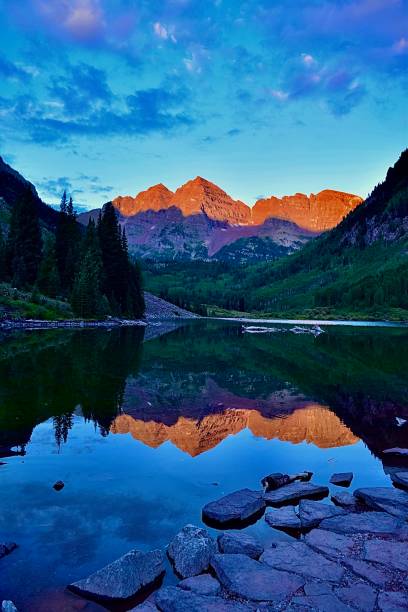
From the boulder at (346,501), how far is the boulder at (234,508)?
2.88m

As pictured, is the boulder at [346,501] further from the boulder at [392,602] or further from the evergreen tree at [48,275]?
the evergreen tree at [48,275]

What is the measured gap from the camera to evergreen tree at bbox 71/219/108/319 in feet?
384

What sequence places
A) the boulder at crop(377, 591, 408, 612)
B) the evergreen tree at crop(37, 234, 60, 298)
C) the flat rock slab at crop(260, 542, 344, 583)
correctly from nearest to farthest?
1. the boulder at crop(377, 591, 408, 612)
2. the flat rock slab at crop(260, 542, 344, 583)
3. the evergreen tree at crop(37, 234, 60, 298)

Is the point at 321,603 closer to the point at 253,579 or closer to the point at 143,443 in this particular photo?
the point at 253,579

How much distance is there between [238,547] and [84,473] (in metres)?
8.68

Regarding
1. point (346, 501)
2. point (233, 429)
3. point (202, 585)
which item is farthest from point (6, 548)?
point (233, 429)

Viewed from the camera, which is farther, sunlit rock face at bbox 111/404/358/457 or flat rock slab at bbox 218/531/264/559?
sunlit rock face at bbox 111/404/358/457

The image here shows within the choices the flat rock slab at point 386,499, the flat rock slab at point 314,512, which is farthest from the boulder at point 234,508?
the flat rock slab at point 386,499

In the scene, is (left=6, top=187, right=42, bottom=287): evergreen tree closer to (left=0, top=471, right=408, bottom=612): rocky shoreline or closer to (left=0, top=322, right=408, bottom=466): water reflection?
(left=0, top=322, right=408, bottom=466): water reflection

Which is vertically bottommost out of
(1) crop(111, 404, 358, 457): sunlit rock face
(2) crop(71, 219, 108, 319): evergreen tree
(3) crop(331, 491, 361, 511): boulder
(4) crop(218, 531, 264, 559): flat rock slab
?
(1) crop(111, 404, 358, 457): sunlit rock face

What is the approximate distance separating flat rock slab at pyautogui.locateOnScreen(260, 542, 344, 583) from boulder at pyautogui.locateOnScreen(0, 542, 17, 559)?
269 inches

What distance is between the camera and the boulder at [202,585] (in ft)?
35.6

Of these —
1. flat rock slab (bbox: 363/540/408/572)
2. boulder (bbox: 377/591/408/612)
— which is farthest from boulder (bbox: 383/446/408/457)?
boulder (bbox: 377/591/408/612)

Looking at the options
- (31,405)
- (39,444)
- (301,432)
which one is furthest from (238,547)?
(31,405)
